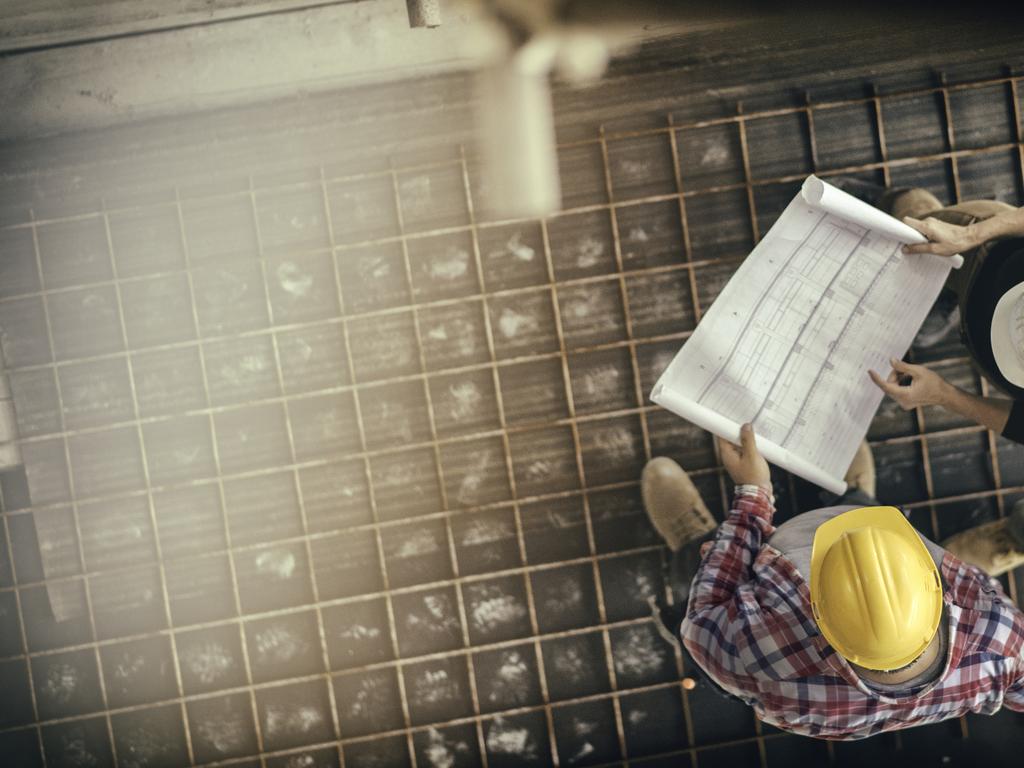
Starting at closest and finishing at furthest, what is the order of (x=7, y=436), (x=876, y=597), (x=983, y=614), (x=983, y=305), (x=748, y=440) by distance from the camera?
(x=876, y=597) → (x=983, y=614) → (x=983, y=305) → (x=748, y=440) → (x=7, y=436)

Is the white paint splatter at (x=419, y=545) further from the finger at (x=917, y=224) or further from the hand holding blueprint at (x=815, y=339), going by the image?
the finger at (x=917, y=224)

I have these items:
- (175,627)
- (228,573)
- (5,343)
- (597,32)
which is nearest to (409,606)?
(228,573)

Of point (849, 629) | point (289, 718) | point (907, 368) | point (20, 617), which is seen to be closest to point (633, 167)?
point (907, 368)

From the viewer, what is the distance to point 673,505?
2562 mm

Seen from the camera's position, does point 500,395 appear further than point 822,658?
Yes

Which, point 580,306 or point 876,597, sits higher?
point 580,306

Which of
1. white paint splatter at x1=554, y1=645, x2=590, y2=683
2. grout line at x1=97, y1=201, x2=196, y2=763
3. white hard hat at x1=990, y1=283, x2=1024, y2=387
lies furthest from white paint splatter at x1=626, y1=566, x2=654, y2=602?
grout line at x1=97, y1=201, x2=196, y2=763

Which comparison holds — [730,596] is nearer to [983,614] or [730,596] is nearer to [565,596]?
[983,614]

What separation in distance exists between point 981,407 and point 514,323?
1.60 meters

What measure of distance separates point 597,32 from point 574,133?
0.39 metres

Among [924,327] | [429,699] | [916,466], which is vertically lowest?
[429,699]

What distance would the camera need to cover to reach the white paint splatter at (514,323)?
8.70ft

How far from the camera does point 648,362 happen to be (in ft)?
8.77

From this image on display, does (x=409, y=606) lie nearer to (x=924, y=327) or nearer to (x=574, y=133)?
(x=574, y=133)
